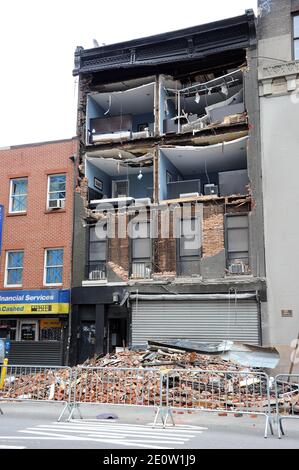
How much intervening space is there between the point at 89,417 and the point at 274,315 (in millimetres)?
9895

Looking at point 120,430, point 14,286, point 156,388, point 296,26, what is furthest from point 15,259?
point 296,26

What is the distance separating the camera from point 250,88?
72.4 feet

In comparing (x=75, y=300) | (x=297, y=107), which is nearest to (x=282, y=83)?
(x=297, y=107)

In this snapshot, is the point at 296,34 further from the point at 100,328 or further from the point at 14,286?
the point at 14,286

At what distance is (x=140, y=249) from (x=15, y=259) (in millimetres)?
6177

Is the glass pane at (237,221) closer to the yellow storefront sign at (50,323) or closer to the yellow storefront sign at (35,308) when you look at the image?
the yellow storefront sign at (35,308)

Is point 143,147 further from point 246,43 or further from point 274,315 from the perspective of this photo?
point 274,315

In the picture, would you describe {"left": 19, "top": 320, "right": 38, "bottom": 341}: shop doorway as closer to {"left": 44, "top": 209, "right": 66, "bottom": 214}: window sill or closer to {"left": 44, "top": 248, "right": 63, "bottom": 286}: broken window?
{"left": 44, "top": 248, "right": 63, "bottom": 286}: broken window

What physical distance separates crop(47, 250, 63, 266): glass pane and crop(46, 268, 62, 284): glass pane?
0.90 feet

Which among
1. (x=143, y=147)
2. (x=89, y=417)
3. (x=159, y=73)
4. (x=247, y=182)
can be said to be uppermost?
(x=159, y=73)

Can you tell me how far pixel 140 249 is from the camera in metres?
22.7

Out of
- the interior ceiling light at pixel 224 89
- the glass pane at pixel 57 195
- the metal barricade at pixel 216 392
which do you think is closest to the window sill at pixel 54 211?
the glass pane at pixel 57 195

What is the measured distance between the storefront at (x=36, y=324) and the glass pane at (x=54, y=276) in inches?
43.6
